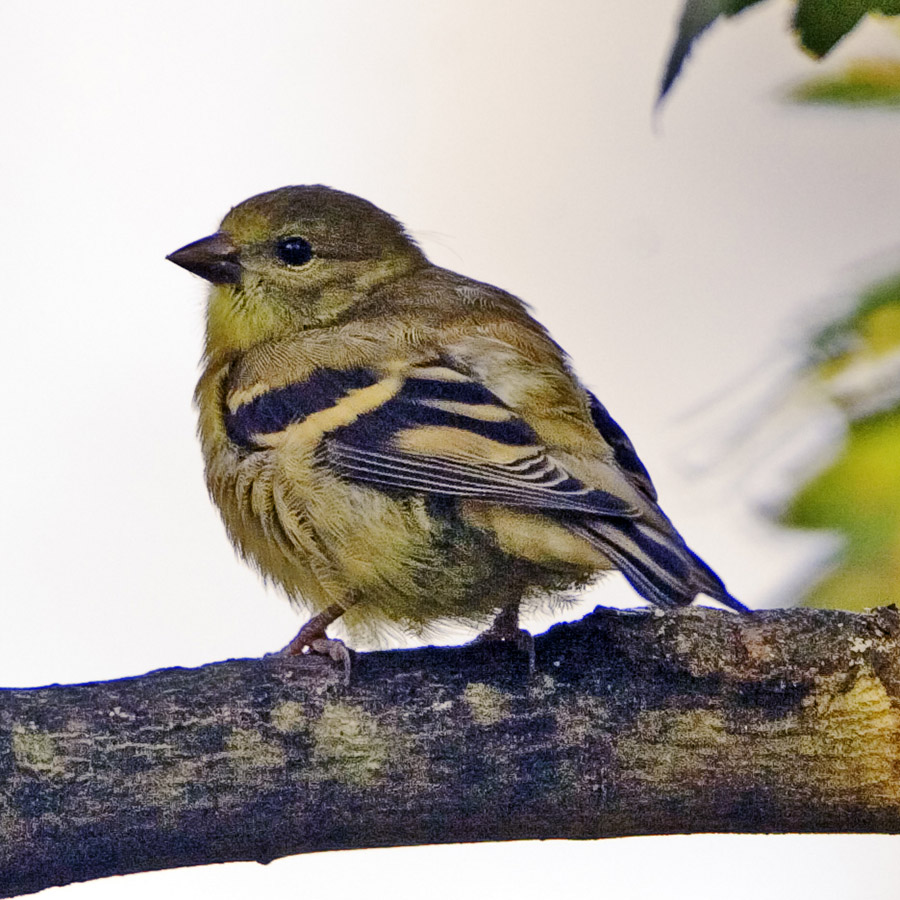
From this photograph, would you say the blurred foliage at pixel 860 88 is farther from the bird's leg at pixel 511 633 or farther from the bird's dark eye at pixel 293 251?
the bird's dark eye at pixel 293 251

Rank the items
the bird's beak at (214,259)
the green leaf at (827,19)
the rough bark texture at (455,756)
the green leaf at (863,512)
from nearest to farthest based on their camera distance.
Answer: the green leaf at (827,19), the green leaf at (863,512), the rough bark texture at (455,756), the bird's beak at (214,259)

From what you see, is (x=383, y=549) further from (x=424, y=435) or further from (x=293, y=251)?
(x=293, y=251)

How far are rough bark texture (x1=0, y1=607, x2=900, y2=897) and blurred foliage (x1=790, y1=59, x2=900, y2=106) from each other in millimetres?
1267

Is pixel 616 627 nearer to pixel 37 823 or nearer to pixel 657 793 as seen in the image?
pixel 657 793

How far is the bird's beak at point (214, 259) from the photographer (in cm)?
385

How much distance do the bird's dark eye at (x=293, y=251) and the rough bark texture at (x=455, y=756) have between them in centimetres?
163

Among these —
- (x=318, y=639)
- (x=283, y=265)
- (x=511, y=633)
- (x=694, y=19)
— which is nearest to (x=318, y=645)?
(x=318, y=639)

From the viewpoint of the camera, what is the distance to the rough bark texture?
8.20 ft

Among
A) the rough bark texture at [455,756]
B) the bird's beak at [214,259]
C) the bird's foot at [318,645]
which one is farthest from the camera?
the bird's beak at [214,259]

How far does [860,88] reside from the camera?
5.72 feet

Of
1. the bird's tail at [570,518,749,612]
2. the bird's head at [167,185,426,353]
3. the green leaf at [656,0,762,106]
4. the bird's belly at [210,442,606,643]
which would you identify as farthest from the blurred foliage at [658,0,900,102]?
the bird's head at [167,185,426,353]

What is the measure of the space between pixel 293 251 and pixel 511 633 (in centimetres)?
160

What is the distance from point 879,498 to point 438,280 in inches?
100

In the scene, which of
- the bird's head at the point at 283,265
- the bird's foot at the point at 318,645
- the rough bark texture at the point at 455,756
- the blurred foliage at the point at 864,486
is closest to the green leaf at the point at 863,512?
the blurred foliage at the point at 864,486
